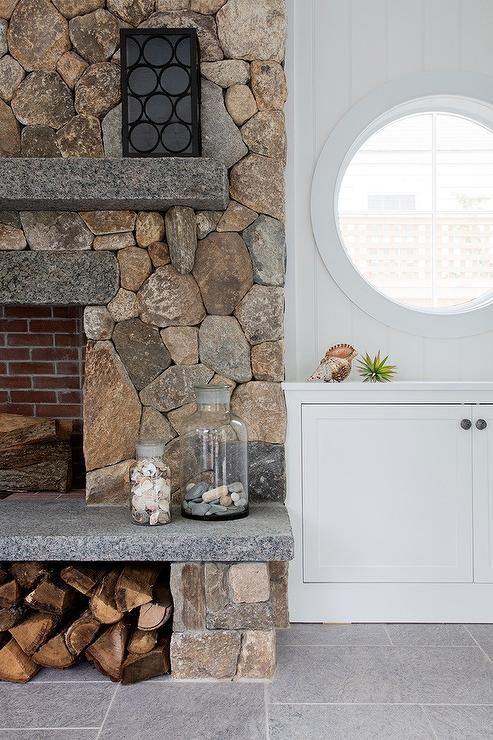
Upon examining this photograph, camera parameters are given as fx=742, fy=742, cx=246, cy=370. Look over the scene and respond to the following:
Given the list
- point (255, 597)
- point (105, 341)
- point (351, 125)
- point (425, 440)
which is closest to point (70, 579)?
point (255, 597)

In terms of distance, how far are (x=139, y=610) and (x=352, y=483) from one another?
878 millimetres

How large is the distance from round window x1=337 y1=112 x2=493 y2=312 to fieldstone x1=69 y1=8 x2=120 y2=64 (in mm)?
1064

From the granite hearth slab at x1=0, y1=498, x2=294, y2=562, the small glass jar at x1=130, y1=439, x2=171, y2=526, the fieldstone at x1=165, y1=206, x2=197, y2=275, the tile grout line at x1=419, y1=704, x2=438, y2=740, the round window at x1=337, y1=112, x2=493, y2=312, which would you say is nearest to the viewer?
the tile grout line at x1=419, y1=704, x2=438, y2=740

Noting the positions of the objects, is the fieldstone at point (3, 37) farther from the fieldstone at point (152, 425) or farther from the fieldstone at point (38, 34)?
the fieldstone at point (152, 425)

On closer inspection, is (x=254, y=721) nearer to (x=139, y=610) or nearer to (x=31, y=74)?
(x=139, y=610)

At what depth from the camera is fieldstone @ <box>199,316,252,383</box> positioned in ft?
8.58

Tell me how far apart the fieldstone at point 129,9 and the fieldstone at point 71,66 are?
0.20 meters

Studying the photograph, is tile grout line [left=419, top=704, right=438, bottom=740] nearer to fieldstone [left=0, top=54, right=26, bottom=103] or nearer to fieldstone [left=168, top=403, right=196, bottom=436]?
fieldstone [left=168, top=403, right=196, bottom=436]

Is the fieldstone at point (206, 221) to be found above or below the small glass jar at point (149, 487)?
above

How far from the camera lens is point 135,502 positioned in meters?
2.36

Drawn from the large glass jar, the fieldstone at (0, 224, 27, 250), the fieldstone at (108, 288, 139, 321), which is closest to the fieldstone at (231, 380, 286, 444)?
the large glass jar

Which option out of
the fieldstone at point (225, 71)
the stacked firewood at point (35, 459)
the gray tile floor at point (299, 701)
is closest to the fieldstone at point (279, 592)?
the gray tile floor at point (299, 701)

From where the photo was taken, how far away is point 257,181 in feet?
8.52

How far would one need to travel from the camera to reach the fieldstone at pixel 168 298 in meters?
2.58
